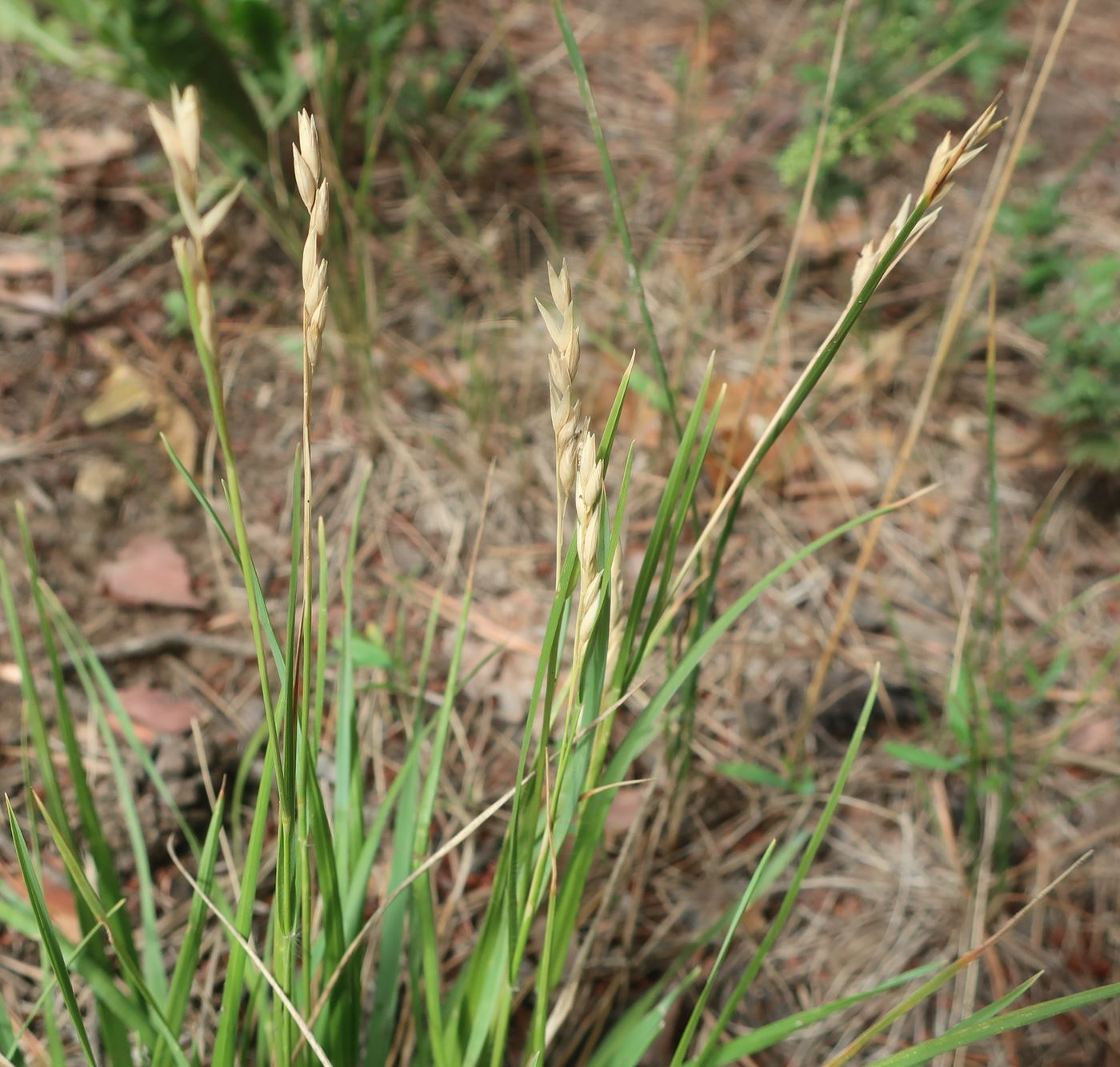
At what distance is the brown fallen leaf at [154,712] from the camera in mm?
1179

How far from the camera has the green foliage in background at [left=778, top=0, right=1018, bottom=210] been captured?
4.99ft

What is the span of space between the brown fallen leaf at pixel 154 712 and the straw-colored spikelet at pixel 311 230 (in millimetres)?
922

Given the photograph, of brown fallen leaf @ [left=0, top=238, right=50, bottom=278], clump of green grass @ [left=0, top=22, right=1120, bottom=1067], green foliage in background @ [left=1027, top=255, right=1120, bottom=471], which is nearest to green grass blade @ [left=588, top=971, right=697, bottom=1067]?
clump of green grass @ [left=0, top=22, right=1120, bottom=1067]

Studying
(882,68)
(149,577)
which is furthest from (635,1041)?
(882,68)

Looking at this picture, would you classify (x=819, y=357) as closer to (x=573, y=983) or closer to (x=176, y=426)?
(x=573, y=983)

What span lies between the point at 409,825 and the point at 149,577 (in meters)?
0.71

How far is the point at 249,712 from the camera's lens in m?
1.25

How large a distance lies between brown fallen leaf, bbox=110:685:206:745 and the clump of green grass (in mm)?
301

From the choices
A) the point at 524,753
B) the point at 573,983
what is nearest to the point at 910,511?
the point at 573,983

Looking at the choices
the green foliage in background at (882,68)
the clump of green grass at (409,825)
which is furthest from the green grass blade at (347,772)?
the green foliage in background at (882,68)

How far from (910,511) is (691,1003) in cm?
93

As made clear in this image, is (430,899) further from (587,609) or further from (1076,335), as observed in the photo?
(1076,335)

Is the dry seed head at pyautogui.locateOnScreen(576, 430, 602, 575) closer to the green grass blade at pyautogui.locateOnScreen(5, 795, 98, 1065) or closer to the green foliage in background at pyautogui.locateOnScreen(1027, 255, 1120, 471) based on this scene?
the green grass blade at pyautogui.locateOnScreen(5, 795, 98, 1065)

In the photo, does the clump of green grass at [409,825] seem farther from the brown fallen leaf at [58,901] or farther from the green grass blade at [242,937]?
the brown fallen leaf at [58,901]
